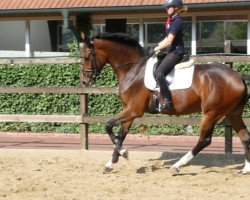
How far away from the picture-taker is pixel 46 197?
8188 millimetres

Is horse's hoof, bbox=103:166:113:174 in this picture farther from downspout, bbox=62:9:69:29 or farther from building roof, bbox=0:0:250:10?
downspout, bbox=62:9:69:29

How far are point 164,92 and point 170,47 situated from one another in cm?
76

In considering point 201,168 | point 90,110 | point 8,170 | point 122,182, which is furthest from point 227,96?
point 90,110

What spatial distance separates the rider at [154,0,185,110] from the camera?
981 centimetres

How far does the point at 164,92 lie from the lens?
391 inches

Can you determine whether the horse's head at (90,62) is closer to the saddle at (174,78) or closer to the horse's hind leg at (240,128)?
the saddle at (174,78)

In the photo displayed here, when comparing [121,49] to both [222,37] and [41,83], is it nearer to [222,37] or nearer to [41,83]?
[41,83]

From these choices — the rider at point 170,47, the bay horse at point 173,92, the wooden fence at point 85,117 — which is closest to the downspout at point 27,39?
the wooden fence at point 85,117

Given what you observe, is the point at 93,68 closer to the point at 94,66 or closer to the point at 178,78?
the point at 94,66

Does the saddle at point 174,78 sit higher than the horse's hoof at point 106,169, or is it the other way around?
the saddle at point 174,78

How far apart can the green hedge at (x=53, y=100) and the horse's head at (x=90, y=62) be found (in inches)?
242

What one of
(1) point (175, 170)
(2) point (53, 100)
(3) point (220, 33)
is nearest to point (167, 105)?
(1) point (175, 170)

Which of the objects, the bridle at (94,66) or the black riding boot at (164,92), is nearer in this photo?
the black riding boot at (164,92)

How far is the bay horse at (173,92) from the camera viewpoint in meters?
9.92
